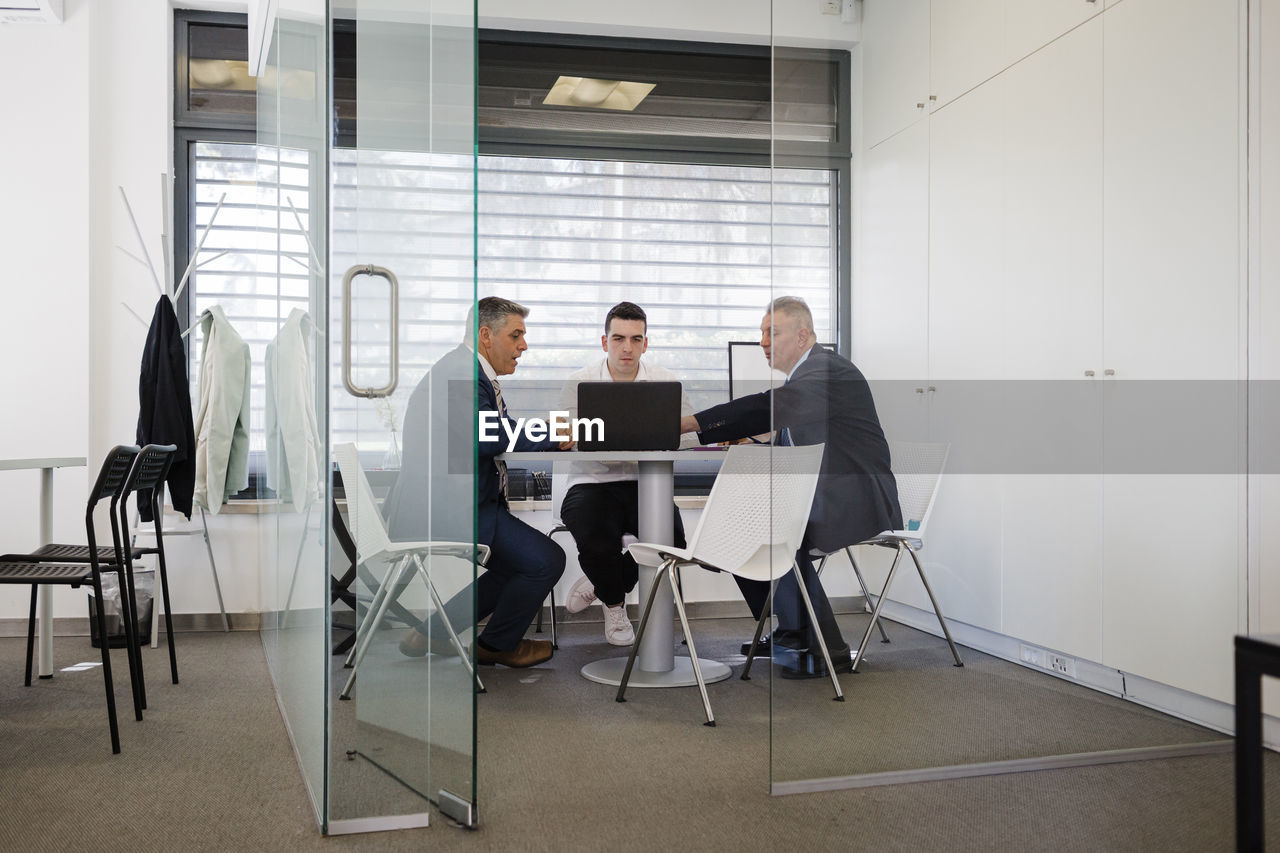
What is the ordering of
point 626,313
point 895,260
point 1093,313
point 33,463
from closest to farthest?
1. point 895,260
2. point 1093,313
3. point 33,463
4. point 626,313

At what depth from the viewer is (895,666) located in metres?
2.77

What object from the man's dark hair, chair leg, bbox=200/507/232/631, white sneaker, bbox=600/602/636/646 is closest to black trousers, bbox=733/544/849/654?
white sneaker, bbox=600/602/636/646

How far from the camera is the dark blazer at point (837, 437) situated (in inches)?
107

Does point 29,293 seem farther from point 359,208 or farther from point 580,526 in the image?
point 359,208

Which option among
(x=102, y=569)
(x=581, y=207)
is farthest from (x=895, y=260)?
(x=581, y=207)

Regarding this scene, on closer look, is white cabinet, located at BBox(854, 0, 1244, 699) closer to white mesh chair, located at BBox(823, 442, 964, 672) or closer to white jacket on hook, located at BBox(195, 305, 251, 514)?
white mesh chair, located at BBox(823, 442, 964, 672)

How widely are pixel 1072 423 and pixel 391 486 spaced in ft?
6.41

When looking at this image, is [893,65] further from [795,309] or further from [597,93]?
[597,93]

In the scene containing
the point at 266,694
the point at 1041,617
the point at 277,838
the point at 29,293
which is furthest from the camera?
the point at 29,293

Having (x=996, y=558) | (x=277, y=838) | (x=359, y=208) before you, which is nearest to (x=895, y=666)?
(x=996, y=558)

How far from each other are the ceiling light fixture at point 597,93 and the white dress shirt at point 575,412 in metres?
1.40

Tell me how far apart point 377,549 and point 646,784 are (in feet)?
3.12

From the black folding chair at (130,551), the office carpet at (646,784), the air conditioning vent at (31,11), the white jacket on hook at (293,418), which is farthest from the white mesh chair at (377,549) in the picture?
the air conditioning vent at (31,11)

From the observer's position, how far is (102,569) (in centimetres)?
317
